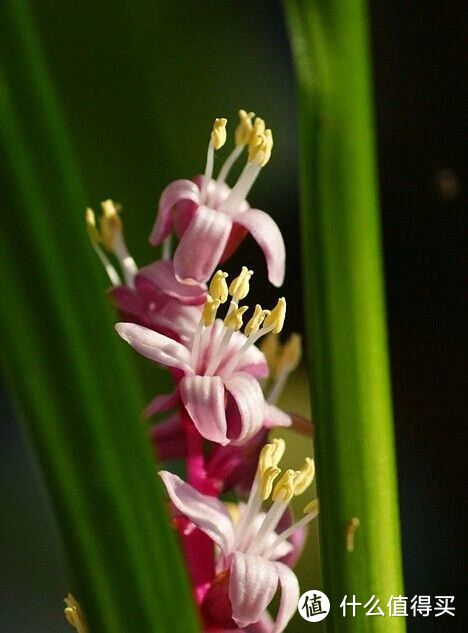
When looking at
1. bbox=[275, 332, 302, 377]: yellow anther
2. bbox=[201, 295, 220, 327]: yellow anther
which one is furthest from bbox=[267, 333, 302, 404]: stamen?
bbox=[201, 295, 220, 327]: yellow anther

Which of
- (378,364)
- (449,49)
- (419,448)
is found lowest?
(419,448)

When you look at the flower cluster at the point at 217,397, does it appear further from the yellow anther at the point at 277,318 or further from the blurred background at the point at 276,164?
the blurred background at the point at 276,164

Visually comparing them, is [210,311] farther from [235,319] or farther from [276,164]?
[276,164]

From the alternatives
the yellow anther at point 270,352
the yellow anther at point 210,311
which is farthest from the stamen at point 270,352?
the yellow anther at point 210,311

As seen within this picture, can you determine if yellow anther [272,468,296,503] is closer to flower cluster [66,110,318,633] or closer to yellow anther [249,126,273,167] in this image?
flower cluster [66,110,318,633]

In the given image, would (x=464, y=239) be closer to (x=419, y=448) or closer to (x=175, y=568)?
(x=419, y=448)

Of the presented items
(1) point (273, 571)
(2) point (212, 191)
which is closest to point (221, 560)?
(1) point (273, 571)

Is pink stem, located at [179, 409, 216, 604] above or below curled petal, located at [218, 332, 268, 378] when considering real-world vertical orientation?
below
